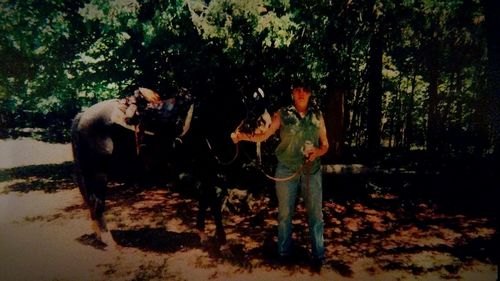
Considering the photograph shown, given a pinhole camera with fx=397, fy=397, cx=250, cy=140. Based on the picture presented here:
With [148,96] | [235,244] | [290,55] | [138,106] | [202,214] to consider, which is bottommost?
[235,244]

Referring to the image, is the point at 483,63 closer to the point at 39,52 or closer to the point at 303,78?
the point at 303,78

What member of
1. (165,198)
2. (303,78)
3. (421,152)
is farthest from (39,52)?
(421,152)

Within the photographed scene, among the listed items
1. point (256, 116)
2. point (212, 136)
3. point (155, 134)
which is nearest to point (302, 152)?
point (256, 116)

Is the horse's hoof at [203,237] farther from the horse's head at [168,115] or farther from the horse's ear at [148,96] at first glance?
the horse's ear at [148,96]

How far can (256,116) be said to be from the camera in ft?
16.2

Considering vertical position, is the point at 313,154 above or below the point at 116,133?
below

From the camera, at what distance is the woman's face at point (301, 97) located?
4.70 m

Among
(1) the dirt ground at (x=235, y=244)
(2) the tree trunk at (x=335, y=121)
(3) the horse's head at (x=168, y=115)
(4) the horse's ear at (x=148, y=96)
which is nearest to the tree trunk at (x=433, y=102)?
(2) the tree trunk at (x=335, y=121)

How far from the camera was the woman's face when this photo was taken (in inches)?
185

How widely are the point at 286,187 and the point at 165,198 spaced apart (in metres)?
4.10

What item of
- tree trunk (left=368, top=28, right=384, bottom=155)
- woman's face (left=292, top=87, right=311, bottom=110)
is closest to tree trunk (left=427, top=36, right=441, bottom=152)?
tree trunk (left=368, top=28, right=384, bottom=155)

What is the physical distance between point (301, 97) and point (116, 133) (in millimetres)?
2616

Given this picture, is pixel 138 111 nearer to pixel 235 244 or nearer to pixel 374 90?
pixel 235 244

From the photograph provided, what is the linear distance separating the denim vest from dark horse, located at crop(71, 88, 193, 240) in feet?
4.39
